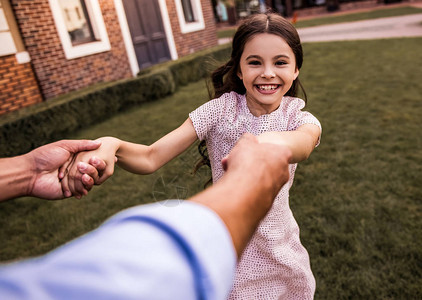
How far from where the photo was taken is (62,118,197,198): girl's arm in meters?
1.19

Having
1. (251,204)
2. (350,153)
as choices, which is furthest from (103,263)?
(350,153)

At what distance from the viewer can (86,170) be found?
1.14 metres

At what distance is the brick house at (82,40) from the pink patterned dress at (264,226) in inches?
20.3

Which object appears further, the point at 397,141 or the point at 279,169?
the point at 397,141

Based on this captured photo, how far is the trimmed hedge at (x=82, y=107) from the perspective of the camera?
4.99 metres

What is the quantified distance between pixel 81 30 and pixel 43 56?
213 inches

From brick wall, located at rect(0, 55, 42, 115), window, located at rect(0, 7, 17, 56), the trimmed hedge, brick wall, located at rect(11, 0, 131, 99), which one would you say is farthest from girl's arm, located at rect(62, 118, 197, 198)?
brick wall, located at rect(0, 55, 42, 115)

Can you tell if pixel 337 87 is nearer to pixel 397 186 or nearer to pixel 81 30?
pixel 397 186

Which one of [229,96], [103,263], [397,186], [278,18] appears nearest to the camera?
[103,263]

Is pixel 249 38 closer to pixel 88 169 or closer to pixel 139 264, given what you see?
pixel 88 169

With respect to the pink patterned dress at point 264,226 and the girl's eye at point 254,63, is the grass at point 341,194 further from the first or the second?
the girl's eye at point 254,63

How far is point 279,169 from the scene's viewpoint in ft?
2.19

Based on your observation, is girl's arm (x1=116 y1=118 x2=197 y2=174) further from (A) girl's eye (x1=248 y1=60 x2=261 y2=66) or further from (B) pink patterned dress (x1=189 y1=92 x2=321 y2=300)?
(A) girl's eye (x1=248 y1=60 x2=261 y2=66)

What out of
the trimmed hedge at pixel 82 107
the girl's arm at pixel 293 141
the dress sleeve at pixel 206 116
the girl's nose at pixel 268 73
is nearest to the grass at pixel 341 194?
the trimmed hedge at pixel 82 107
